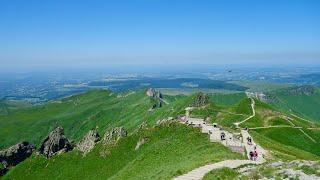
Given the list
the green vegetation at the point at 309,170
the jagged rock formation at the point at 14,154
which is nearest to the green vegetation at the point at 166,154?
the green vegetation at the point at 309,170

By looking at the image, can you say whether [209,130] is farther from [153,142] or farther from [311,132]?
[311,132]

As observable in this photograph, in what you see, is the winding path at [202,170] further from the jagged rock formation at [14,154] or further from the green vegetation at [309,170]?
the jagged rock formation at [14,154]

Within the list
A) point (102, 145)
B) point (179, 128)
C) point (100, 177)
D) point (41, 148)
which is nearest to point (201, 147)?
point (179, 128)

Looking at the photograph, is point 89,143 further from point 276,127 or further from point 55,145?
point 276,127

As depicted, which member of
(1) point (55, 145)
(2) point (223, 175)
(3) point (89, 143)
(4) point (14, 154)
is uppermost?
(2) point (223, 175)

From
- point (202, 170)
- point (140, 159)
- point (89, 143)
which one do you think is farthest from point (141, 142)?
point (202, 170)

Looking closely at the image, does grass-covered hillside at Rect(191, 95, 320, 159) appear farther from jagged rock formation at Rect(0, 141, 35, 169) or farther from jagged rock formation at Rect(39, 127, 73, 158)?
jagged rock formation at Rect(0, 141, 35, 169)

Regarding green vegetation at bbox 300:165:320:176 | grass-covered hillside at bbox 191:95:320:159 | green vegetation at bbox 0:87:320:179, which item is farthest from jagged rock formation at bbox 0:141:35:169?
green vegetation at bbox 300:165:320:176
